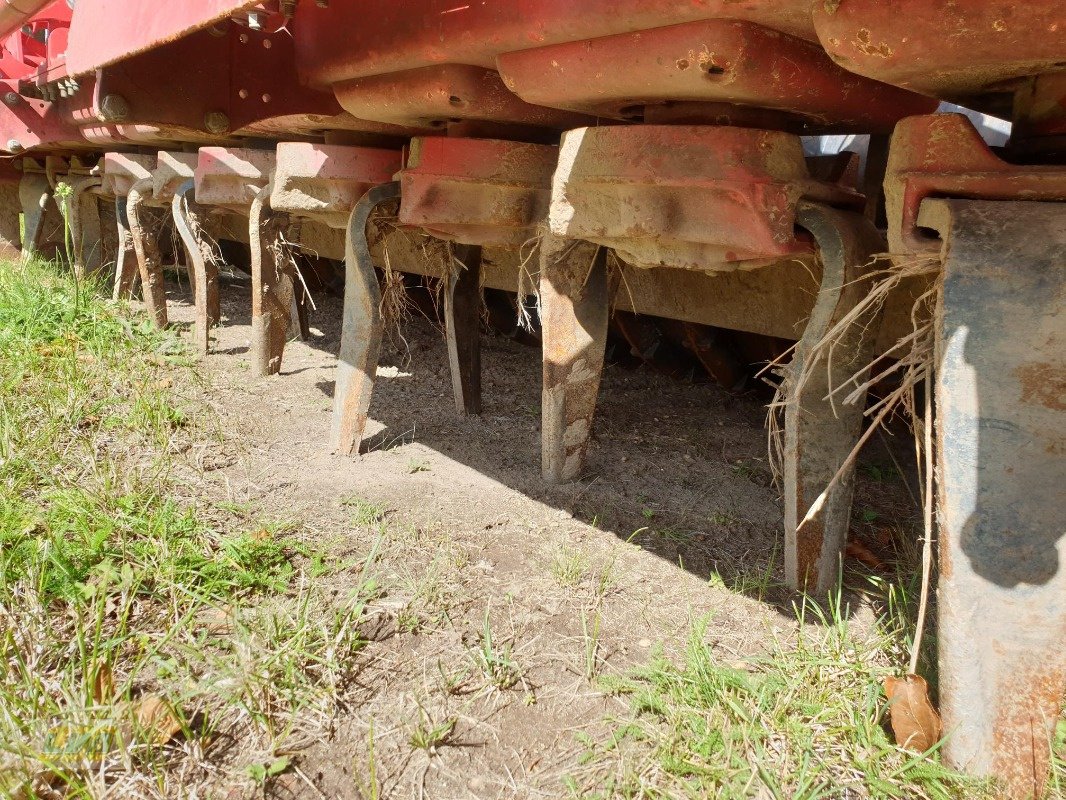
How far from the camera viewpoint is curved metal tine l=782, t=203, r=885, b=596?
1888 mm

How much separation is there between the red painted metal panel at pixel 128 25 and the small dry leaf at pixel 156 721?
144 cm

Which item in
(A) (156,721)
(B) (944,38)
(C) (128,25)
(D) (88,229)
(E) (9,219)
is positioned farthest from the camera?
(E) (9,219)

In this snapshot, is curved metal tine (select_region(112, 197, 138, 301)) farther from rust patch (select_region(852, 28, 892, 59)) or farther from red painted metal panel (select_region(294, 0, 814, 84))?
rust patch (select_region(852, 28, 892, 59))

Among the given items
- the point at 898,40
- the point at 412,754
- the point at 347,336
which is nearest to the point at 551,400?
the point at 347,336

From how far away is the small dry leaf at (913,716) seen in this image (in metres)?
1.41

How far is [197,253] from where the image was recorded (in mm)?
4406

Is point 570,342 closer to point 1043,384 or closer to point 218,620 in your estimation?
→ point 218,620

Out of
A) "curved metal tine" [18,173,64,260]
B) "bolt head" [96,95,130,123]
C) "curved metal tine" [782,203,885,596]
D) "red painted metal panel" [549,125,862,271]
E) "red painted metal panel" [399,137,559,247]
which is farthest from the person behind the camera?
"curved metal tine" [18,173,64,260]

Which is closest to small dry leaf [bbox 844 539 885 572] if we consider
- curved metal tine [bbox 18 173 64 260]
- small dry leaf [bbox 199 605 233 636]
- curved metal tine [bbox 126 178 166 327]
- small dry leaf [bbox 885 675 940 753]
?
small dry leaf [bbox 885 675 940 753]

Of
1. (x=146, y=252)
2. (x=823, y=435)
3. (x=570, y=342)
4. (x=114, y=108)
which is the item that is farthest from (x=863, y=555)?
(x=146, y=252)

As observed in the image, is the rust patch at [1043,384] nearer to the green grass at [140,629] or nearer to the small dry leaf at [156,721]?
the green grass at [140,629]

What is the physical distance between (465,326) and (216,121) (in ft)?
4.07

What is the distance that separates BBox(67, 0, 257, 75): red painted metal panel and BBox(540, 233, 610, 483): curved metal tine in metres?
1.09

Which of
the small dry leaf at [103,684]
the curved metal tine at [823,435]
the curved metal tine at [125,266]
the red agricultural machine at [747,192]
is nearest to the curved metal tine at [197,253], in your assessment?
the curved metal tine at [125,266]
